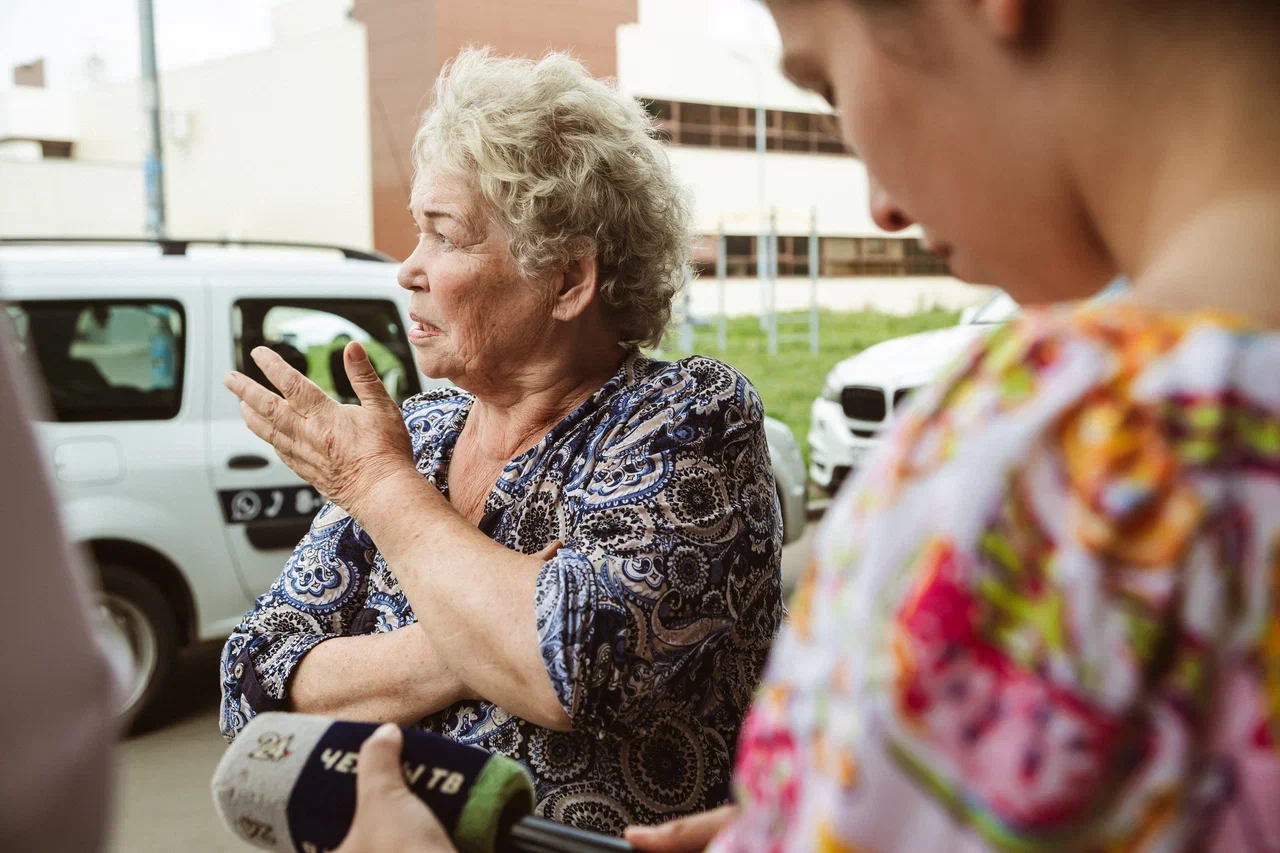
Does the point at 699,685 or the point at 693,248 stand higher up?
the point at 693,248

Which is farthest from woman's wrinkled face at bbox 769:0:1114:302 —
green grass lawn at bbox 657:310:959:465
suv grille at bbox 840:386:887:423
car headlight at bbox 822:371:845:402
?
green grass lawn at bbox 657:310:959:465

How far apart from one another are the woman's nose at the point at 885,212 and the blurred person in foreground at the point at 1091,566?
0.16 m

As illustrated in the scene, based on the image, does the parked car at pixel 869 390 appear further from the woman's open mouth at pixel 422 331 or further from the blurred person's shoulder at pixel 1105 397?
the blurred person's shoulder at pixel 1105 397

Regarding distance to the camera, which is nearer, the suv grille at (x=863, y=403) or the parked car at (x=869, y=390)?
the parked car at (x=869, y=390)

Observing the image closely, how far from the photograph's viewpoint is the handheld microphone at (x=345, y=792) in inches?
36.8

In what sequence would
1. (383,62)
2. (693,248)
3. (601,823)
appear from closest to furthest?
(601,823) → (693,248) → (383,62)

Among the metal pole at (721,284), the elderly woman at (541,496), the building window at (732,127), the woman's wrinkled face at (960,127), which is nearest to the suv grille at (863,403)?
the elderly woman at (541,496)

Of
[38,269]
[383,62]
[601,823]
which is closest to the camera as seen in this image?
[601,823]

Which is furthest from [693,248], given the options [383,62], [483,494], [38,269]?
[383,62]

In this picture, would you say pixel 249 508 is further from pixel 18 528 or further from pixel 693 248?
pixel 18 528

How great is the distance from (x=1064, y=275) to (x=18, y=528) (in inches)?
21.6

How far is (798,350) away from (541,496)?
17443mm

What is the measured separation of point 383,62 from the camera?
2325 cm

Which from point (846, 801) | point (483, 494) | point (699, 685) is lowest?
point (699, 685)
